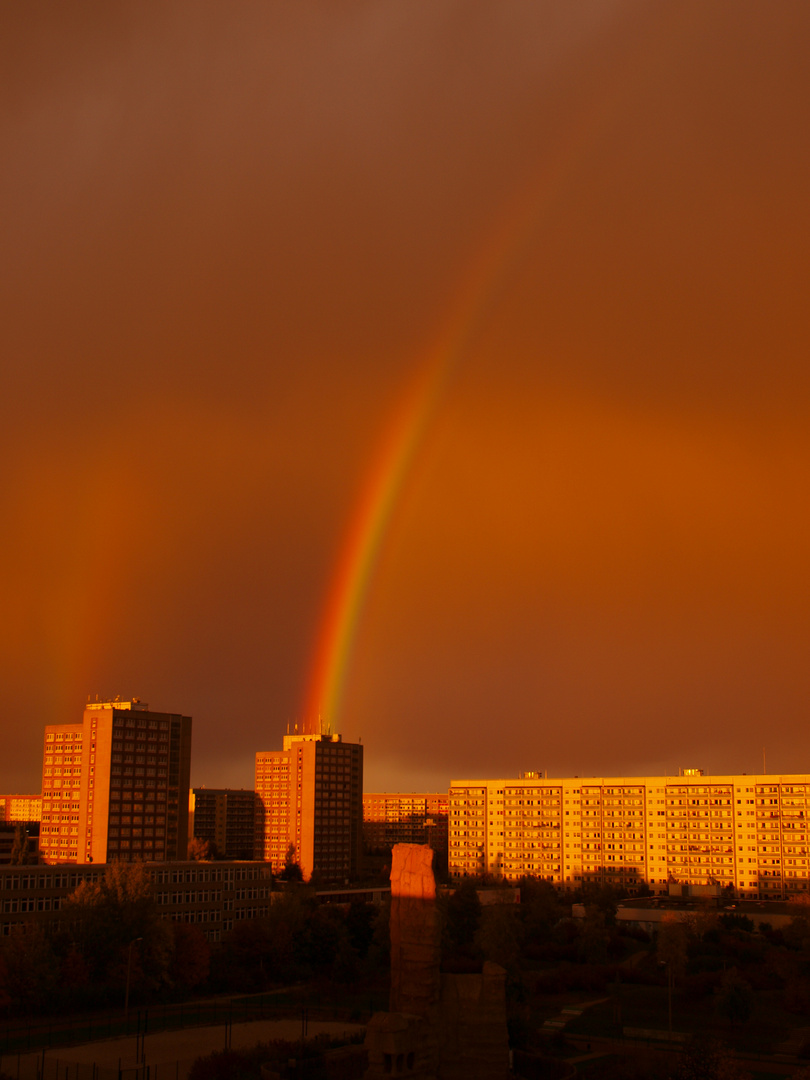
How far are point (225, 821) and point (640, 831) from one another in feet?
259

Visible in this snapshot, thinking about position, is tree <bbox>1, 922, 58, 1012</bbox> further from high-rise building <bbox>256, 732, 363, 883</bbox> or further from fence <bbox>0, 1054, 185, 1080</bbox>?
high-rise building <bbox>256, 732, 363, 883</bbox>

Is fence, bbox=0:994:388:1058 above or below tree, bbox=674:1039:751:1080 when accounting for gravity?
below

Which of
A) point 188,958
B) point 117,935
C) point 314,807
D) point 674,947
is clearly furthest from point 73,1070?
point 314,807

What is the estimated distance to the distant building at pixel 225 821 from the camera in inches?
7042

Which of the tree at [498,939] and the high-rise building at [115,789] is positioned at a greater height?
the high-rise building at [115,789]

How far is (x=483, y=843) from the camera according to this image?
141m

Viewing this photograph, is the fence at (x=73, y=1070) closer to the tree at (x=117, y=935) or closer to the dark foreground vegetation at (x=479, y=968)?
the dark foreground vegetation at (x=479, y=968)

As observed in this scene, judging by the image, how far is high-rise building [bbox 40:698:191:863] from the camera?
123062mm

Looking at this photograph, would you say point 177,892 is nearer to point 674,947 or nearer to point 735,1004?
point 674,947

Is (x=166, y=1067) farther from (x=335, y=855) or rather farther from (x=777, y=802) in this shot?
(x=335, y=855)

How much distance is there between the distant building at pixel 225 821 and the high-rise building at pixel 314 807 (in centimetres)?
2204

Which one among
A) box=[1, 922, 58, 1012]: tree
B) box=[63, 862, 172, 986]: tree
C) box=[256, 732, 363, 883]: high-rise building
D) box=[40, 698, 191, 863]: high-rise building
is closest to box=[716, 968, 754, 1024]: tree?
box=[63, 862, 172, 986]: tree

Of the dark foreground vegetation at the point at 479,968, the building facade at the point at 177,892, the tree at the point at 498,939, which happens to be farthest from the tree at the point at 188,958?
the tree at the point at 498,939

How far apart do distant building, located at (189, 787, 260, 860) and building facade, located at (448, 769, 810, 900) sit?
51803 mm
